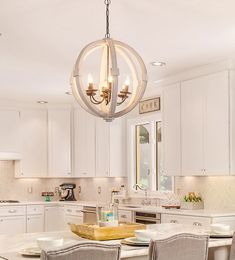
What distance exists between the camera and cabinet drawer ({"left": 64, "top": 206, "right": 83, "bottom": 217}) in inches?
306

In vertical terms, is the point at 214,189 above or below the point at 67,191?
above

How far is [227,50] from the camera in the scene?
16.9ft

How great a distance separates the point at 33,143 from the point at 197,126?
3.55 metres

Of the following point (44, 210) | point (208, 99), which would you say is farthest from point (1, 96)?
point (208, 99)

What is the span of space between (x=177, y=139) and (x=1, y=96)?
10.4 ft

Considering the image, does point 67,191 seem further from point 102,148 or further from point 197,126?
point 197,126

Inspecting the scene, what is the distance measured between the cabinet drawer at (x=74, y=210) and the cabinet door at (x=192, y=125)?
2.27m

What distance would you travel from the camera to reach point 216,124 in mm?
5691

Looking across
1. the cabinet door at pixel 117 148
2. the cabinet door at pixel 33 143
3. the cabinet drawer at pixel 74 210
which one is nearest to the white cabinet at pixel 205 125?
the cabinet door at pixel 117 148

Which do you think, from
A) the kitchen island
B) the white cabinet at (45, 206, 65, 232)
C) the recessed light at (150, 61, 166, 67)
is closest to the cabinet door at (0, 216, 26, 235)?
the white cabinet at (45, 206, 65, 232)

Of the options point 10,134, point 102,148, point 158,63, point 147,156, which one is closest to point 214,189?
point 147,156

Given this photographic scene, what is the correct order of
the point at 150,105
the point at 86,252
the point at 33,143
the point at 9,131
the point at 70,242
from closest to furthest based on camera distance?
the point at 86,252 < the point at 70,242 < the point at 150,105 < the point at 9,131 < the point at 33,143

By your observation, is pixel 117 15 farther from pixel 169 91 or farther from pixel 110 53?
pixel 169 91

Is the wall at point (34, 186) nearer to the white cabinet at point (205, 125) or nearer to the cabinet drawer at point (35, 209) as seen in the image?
the cabinet drawer at point (35, 209)
